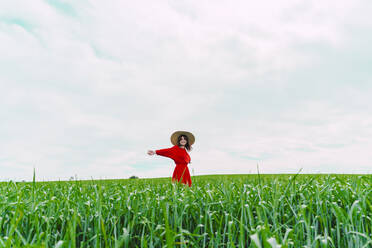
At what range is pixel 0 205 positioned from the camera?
391 centimetres

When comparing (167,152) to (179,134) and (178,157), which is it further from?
(179,134)

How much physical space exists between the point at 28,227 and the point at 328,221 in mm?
3564

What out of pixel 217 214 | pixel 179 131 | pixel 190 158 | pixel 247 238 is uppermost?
pixel 179 131

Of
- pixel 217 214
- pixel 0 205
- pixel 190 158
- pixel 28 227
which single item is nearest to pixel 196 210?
pixel 217 214

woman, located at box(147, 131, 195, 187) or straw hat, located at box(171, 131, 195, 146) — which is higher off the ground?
straw hat, located at box(171, 131, 195, 146)

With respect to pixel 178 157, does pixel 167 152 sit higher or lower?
higher

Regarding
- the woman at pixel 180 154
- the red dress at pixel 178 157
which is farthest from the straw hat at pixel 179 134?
the red dress at pixel 178 157

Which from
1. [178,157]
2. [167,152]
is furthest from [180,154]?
[167,152]

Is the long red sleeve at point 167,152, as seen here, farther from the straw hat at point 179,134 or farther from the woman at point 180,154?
the straw hat at point 179,134

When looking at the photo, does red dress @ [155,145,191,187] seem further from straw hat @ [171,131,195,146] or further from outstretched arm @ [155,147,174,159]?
straw hat @ [171,131,195,146]

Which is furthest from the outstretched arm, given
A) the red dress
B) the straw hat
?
the straw hat

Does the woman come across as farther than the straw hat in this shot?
No

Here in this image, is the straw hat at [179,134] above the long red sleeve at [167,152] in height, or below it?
above

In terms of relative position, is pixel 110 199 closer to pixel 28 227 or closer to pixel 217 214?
pixel 28 227
